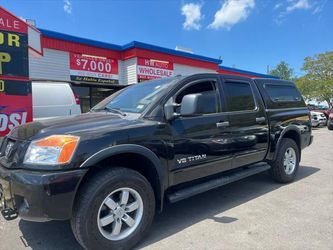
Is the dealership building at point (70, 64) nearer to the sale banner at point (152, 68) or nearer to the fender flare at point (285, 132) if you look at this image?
the sale banner at point (152, 68)

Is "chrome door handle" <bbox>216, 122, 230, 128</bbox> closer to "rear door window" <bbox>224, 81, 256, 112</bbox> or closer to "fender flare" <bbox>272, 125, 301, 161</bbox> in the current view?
"rear door window" <bbox>224, 81, 256, 112</bbox>

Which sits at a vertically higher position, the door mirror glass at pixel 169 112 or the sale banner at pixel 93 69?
the sale banner at pixel 93 69

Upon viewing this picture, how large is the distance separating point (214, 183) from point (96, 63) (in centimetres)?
960

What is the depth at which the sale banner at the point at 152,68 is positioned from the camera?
12.8 meters

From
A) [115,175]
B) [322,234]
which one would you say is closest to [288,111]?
[322,234]

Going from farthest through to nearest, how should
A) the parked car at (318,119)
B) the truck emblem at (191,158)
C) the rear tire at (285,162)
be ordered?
the parked car at (318,119), the rear tire at (285,162), the truck emblem at (191,158)

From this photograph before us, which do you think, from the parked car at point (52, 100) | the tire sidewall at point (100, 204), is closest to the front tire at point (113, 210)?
the tire sidewall at point (100, 204)

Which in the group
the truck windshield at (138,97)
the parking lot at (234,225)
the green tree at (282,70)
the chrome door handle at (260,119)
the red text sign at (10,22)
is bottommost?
the parking lot at (234,225)

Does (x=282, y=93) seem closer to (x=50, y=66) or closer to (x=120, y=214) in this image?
(x=120, y=214)

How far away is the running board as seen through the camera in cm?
335

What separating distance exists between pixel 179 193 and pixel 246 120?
1.68 meters

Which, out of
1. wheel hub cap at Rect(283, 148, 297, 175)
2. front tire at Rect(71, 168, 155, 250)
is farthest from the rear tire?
front tire at Rect(71, 168, 155, 250)

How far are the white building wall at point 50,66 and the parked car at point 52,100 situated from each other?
12.8 ft

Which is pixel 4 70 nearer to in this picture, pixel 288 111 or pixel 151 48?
pixel 288 111
